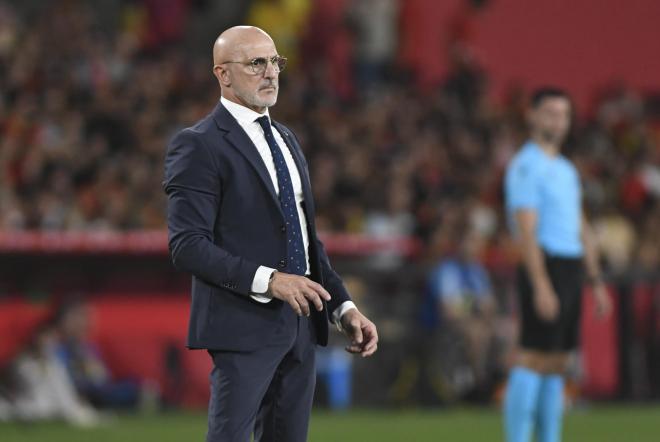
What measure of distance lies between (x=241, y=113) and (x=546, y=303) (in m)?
3.23

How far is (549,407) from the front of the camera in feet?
25.3

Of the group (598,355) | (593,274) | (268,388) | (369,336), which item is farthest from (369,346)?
(598,355)

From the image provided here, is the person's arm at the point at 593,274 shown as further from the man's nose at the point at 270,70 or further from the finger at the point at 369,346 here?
the man's nose at the point at 270,70

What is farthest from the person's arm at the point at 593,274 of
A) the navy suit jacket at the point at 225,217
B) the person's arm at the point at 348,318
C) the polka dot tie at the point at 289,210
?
the navy suit jacket at the point at 225,217

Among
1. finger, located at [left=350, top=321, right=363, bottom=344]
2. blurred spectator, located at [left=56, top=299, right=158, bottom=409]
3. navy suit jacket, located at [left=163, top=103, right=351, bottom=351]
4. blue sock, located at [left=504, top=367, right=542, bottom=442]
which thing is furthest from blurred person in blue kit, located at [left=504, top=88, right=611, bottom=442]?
blurred spectator, located at [left=56, top=299, right=158, bottom=409]

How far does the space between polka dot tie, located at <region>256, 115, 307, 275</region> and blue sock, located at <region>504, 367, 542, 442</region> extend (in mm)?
3090

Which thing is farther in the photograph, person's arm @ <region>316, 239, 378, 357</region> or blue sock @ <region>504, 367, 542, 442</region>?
blue sock @ <region>504, 367, 542, 442</region>

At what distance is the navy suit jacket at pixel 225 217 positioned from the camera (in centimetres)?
464

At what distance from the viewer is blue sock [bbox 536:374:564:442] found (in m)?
7.71

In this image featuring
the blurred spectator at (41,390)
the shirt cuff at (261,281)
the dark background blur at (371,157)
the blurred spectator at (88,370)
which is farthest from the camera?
the dark background blur at (371,157)

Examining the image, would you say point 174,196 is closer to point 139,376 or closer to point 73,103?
point 139,376

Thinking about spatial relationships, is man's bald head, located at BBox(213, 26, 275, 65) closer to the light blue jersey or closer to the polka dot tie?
the polka dot tie

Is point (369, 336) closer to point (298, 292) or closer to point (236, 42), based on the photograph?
point (298, 292)

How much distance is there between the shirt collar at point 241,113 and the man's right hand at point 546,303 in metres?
3.17
